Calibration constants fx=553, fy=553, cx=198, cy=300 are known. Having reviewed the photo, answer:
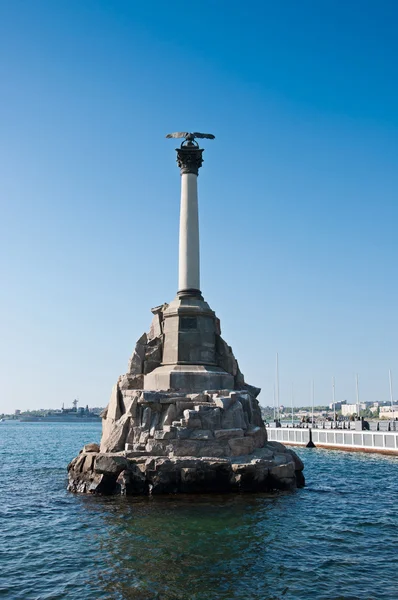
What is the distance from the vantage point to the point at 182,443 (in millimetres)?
23922

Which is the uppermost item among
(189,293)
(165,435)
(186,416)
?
(189,293)

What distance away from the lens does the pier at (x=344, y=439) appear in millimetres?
43031

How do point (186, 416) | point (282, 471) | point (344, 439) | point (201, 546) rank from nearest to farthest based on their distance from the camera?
point (201, 546)
point (282, 471)
point (186, 416)
point (344, 439)

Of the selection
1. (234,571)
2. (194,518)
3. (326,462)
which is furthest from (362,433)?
(234,571)

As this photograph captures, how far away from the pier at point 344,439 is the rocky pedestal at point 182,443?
1843cm

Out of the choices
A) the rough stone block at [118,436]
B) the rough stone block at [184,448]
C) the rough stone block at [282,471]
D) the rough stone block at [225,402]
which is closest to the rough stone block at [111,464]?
the rough stone block at [118,436]

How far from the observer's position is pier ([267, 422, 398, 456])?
43031 millimetres

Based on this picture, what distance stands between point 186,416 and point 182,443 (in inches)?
48.7

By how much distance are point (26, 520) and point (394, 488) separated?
16457mm

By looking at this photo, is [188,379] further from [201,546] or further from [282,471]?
[201,546]

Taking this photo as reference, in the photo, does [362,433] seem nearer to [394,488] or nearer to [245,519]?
[394,488]

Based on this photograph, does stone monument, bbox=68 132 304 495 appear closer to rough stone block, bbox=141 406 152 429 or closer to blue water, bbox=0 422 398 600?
rough stone block, bbox=141 406 152 429

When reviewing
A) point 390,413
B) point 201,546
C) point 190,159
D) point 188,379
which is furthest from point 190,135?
point 390,413

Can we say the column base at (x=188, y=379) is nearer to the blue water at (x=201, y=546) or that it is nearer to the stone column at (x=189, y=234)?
the stone column at (x=189, y=234)
